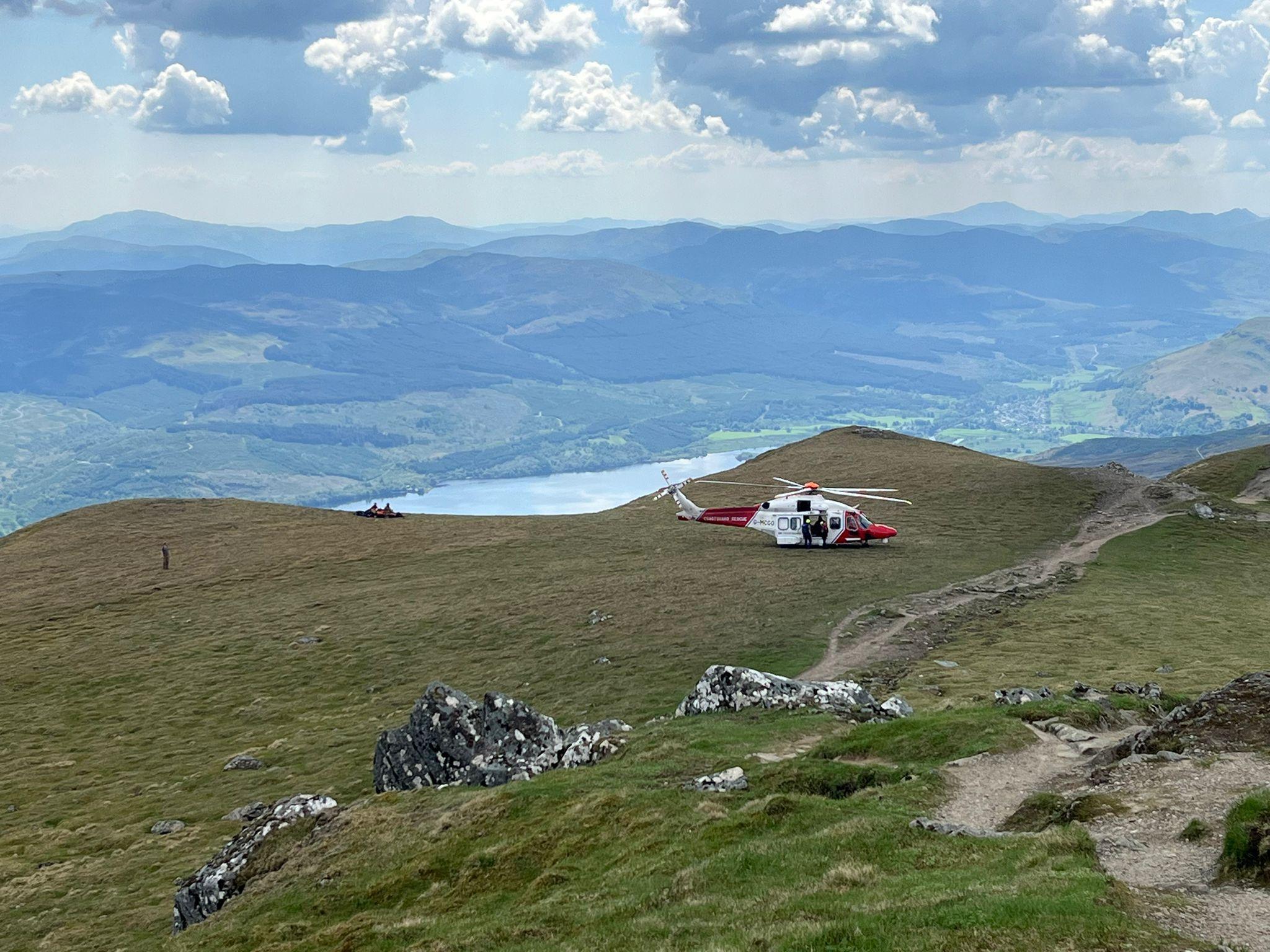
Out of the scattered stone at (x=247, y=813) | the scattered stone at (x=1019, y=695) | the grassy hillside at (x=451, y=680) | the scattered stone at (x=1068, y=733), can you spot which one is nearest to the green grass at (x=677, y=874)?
the grassy hillside at (x=451, y=680)

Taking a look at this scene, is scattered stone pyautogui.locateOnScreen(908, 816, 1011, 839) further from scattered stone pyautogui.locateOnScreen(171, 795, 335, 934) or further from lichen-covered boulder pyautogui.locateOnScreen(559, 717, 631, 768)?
scattered stone pyautogui.locateOnScreen(171, 795, 335, 934)

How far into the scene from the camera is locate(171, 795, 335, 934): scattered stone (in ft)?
98.7

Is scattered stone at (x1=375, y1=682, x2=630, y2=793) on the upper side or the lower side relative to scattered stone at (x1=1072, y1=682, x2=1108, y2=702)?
lower

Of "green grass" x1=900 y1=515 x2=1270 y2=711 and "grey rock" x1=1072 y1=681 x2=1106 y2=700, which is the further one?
"green grass" x1=900 y1=515 x2=1270 y2=711

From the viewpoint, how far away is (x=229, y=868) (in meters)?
31.3

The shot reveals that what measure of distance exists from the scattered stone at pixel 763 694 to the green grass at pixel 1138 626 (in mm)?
4280

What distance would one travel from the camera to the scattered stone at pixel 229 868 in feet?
98.7

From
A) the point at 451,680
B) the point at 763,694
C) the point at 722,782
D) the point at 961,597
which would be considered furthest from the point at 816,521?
the point at 722,782

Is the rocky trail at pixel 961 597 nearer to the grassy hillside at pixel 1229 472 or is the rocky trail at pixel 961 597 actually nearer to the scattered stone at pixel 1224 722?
the grassy hillside at pixel 1229 472

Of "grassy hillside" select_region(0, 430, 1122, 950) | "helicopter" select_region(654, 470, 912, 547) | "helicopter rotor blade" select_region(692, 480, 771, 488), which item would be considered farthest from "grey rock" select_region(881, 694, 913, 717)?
"helicopter rotor blade" select_region(692, 480, 771, 488)

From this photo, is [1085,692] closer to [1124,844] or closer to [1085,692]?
[1085,692]

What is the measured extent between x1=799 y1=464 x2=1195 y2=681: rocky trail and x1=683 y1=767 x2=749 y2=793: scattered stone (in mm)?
18065

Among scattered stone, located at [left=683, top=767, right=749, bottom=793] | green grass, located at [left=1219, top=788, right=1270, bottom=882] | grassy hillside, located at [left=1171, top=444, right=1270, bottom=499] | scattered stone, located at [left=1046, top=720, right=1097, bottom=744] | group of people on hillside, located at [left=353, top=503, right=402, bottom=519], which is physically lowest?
group of people on hillside, located at [left=353, top=503, right=402, bottom=519]

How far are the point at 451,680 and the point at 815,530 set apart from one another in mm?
31579
